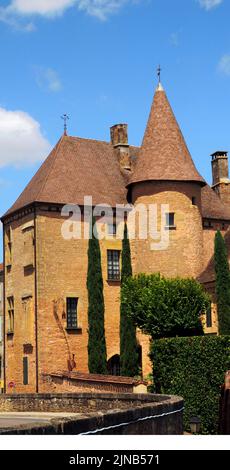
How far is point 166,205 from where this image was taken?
44.8 metres

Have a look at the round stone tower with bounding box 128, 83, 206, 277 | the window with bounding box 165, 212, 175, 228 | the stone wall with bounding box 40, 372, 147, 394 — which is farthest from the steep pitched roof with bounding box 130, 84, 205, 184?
the stone wall with bounding box 40, 372, 147, 394

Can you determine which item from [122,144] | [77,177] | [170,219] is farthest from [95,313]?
[122,144]

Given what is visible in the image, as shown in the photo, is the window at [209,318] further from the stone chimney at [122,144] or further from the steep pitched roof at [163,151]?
the stone chimney at [122,144]

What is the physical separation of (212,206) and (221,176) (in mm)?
4383

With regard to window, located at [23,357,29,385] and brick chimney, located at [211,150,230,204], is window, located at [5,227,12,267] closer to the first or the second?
window, located at [23,357,29,385]

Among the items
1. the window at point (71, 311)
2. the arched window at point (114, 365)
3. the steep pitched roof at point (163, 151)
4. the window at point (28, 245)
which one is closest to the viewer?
the window at point (71, 311)

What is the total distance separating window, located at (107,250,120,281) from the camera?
4581 cm

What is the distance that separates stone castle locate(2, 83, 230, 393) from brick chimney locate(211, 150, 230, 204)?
16.4 ft

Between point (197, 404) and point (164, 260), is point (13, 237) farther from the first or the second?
point (197, 404)

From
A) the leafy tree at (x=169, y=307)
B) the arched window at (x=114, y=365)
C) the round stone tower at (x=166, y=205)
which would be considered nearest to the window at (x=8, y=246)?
the round stone tower at (x=166, y=205)

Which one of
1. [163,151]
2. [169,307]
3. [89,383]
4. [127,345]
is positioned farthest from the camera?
[163,151]

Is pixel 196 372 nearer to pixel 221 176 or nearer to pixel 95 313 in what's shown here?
pixel 95 313

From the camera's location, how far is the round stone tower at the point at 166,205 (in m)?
44.7

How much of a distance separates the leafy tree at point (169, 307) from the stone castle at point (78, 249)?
441cm
